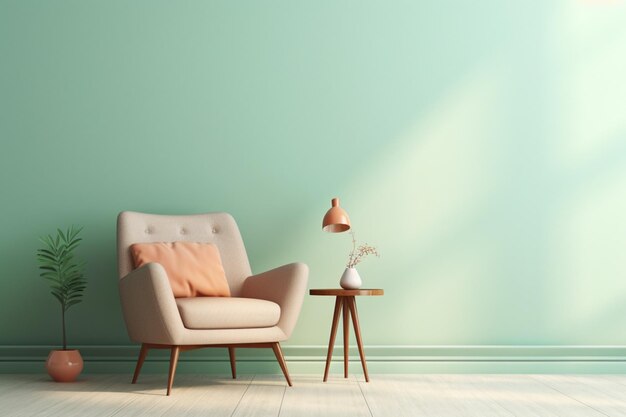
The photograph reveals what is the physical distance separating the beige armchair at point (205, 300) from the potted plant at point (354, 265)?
0.29 meters

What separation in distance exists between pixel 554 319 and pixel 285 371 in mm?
1701

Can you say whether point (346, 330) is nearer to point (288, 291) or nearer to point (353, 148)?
point (288, 291)

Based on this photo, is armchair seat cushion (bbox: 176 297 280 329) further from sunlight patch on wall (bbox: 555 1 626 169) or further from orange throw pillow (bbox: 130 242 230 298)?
sunlight patch on wall (bbox: 555 1 626 169)

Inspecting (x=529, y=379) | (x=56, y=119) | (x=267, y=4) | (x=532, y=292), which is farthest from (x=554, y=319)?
(x=56, y=119)

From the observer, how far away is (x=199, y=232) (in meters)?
4.28

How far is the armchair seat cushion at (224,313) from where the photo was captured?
11.6ft

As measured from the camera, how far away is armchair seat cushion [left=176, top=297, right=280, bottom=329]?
3533mm

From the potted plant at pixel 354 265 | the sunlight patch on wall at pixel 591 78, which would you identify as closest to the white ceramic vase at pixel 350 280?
the potted plant at pixel 354 265

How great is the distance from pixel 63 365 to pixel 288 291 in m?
1.26

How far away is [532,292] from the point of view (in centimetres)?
446

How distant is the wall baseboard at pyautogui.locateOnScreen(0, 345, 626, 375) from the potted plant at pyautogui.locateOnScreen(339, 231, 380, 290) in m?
0.51

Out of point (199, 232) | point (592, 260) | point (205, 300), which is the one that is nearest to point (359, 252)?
point (199, 232)

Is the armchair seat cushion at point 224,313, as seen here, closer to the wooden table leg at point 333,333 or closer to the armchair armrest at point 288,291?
the armchair armrest at point 288,291

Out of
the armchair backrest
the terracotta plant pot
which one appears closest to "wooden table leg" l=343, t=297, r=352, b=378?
the armchair backrest
